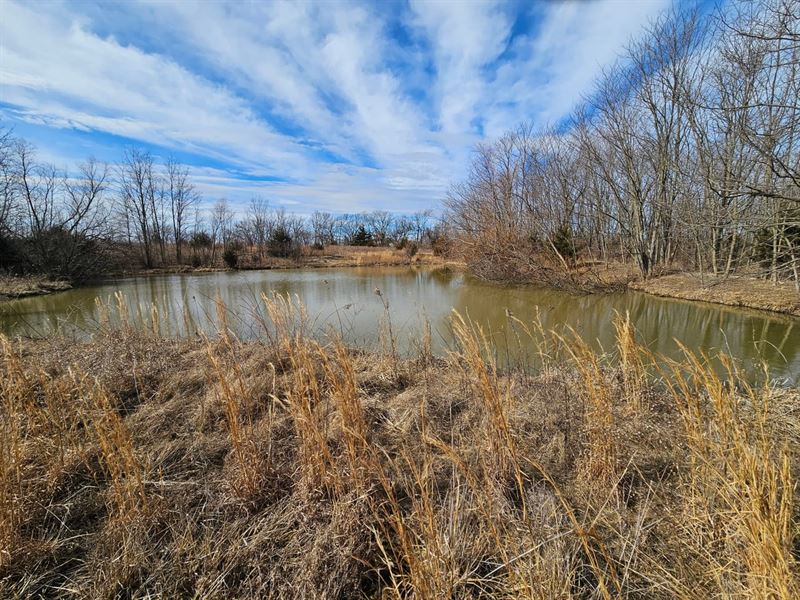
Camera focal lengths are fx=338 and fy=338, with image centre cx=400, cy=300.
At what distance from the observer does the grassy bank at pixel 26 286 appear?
13.8 meters

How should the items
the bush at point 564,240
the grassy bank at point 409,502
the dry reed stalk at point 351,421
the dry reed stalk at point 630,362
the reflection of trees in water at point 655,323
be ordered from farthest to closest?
the bush at point 564,240
the reflection of trees in water at point 655,323
the dry reed stalk at point 630,362
the dry reed stalk at point 351,421
the grassy bank at point 409,502

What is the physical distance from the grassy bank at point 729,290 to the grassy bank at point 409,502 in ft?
28.0

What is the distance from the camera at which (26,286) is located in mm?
15141

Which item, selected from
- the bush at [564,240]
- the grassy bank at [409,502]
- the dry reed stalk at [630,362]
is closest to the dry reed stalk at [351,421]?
the grassy bank at [409,502]

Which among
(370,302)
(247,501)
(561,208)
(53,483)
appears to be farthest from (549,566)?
(561,208)

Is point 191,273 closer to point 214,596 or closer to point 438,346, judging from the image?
point 438,346

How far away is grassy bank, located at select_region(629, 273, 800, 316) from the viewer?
28.0 ft

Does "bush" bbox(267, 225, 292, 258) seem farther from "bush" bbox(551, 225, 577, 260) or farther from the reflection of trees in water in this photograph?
"bush" bbox(551, 225, 577, 260)

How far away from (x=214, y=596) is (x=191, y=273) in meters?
29.0

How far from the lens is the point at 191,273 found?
1018 inches

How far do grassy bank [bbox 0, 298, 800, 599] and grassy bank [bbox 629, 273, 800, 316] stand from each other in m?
8.52

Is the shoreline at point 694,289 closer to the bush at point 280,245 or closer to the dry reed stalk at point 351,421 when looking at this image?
the dry reed stalk at point 351,421

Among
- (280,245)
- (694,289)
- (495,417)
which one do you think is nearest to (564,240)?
(694,289)

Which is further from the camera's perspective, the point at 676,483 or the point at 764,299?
the point at 764,299
